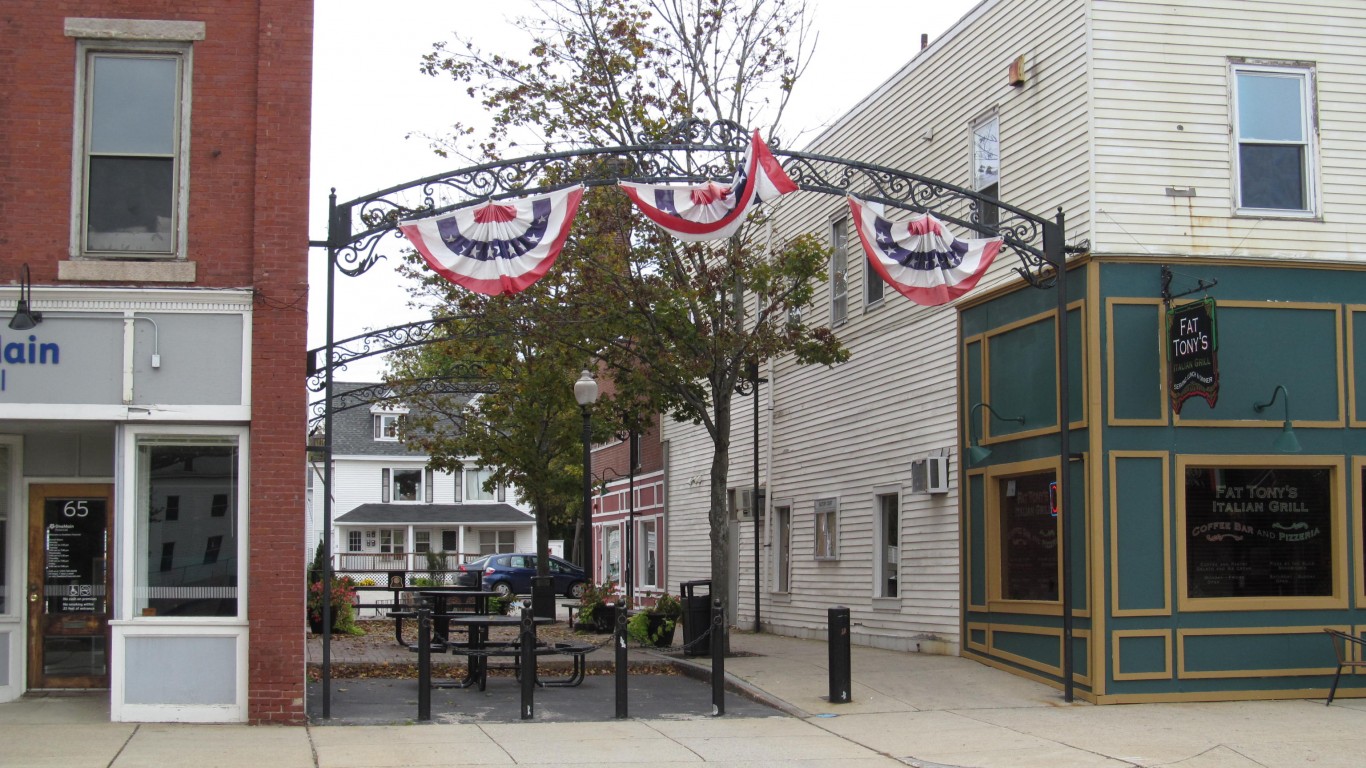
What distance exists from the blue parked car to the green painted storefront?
100 feet

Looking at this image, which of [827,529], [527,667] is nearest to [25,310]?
[527,667]

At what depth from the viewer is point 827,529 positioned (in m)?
22.5

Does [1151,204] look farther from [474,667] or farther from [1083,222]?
[474,667]

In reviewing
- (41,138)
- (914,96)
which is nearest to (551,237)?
(41,138)

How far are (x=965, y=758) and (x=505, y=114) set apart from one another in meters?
12.1

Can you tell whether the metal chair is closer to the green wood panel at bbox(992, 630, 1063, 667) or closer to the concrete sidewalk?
the concrete sidewalk

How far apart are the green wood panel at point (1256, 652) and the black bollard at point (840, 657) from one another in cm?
358

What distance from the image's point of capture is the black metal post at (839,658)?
13688 mm

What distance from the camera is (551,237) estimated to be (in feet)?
43.7

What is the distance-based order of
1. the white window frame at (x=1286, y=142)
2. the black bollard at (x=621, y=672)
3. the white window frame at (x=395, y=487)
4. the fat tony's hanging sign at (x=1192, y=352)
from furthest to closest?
1. the white window frame at (x=395, y=487)
2. the white window frame at (x=1286, y=142)
3. the fat tony's hanging sign at (x=1192, y=352)
4. the black bollard at (x=621, y=672)

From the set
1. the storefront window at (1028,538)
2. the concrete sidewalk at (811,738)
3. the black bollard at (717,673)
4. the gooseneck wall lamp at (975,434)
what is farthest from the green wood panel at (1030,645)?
the black bollard at (717,673)

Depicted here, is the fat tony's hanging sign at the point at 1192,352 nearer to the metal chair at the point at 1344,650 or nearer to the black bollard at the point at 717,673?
the metal chair at the point at 1344,650

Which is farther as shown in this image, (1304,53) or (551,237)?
(1304,53)

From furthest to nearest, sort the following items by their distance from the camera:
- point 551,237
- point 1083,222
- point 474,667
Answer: point 474,667 < point 1083,222 < point 551,237
